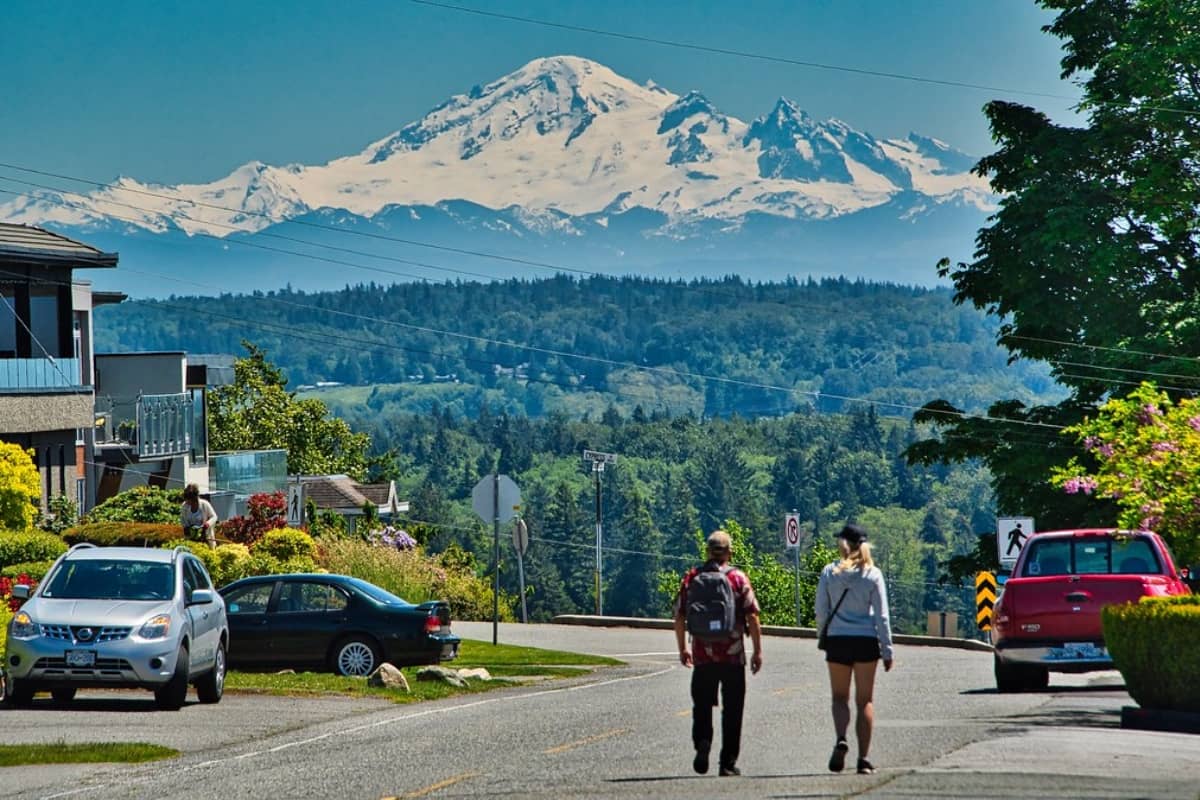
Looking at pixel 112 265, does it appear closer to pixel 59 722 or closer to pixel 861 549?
pixel 59 722

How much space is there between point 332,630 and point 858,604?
13417 mm

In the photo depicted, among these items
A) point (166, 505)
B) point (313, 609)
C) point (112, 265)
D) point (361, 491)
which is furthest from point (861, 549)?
point (361, 491)

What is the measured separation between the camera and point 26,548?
1315 inches

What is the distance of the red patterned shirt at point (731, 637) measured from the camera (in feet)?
46.8

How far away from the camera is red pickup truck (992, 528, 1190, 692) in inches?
869

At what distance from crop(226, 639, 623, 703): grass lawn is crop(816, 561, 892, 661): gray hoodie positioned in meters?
10.4

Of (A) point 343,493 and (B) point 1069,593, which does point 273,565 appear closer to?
(B) point 1069,593

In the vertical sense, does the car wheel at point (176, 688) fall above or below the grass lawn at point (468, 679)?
above

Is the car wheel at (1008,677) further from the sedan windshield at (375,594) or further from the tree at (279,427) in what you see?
the tree at (279,427)

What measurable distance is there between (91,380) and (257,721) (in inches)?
1295

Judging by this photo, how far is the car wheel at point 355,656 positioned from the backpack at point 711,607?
1273cm

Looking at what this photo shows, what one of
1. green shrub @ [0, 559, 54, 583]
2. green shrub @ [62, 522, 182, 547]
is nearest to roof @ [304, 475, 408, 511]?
green shrub @ [62, 522, 182, 547]

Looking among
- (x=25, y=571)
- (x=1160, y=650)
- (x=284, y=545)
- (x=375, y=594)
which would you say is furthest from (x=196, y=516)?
(x=1160, y=650)

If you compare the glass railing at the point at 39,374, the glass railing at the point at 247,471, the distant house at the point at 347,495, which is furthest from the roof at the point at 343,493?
the glass railing at the point at 39,374
